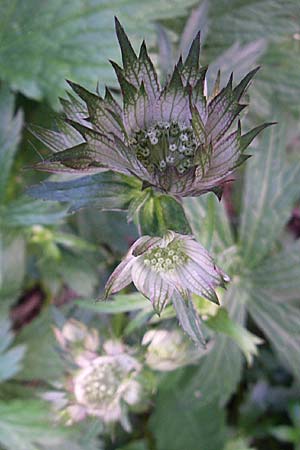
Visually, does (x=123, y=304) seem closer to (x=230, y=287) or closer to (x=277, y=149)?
(x=230, y=287)

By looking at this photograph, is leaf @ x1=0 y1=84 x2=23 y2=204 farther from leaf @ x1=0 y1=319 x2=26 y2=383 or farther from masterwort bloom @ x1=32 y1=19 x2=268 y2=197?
masterwort bloom @ x1=32 y1=19 x2=268 y2=197

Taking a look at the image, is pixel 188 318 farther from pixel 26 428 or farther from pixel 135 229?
pixel 26 428

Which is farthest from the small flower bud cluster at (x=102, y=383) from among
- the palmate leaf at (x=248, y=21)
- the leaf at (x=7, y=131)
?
the palmate leaf at (x=248, y=21)

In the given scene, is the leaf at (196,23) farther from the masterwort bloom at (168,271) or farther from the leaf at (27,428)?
the leaf at (27,428)

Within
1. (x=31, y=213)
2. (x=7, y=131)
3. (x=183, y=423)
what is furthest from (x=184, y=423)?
(x=7, y=131)

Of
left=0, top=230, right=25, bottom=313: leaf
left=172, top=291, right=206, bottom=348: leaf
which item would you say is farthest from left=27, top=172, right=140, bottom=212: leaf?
left=0, top=230, right=25, bottom=313: leaf

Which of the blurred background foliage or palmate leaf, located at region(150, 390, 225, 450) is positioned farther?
palmate leaf, located at region(150, 390, 225, 450)
